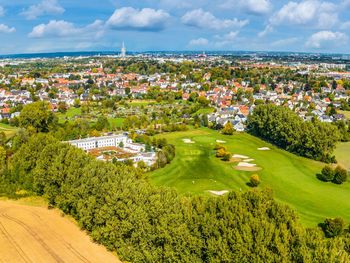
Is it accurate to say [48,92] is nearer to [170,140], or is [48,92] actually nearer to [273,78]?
[170,140]

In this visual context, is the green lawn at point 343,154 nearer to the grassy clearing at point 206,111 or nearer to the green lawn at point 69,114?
the grassy clearing at point 206,111

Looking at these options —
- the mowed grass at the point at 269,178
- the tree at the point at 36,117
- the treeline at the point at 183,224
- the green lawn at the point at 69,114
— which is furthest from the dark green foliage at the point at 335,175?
the green lawn at the point at 69,114

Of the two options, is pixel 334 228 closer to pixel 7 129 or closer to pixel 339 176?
pixel 339 176

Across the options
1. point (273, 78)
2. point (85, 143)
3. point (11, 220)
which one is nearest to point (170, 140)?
point (85, 143)

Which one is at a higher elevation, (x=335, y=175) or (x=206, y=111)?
(x=335, y=175)

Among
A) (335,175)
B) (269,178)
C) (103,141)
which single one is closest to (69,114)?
(103,141)

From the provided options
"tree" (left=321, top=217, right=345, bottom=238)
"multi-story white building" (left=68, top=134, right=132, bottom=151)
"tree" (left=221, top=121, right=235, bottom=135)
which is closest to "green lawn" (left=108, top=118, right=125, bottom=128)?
"multi-story white building" (left=68, top=134, right=132, bottom=151)
